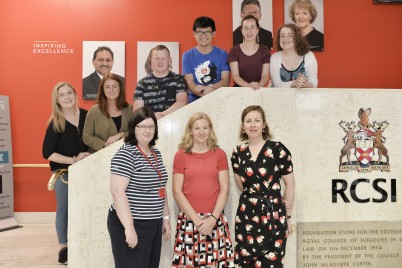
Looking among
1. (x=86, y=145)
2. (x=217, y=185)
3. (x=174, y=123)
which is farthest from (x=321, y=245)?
(x=86, y=145)

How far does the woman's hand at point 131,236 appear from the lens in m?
2.00

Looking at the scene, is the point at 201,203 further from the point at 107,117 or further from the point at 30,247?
the point at 30,247

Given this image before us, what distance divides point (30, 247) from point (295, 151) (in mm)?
A: 2853

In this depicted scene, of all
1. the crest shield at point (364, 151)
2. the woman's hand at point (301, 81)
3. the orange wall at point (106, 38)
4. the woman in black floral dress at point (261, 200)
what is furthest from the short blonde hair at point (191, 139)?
the orange wall at point (106, 38)

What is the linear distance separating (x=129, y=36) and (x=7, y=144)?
2.15 metres

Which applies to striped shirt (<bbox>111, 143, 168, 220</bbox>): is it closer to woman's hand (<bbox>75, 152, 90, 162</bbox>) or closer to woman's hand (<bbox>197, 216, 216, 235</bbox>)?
woman's hand (<bbox>197, 216, 216, 235</bbox>)

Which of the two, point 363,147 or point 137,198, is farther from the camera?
point 363,147

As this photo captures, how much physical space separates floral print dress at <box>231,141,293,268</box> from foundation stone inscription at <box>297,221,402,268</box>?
0.63m

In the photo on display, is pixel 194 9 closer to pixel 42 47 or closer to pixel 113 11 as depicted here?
pixel 113 11

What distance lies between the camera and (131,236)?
6.57 feet

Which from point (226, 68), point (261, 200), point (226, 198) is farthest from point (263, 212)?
point (226, 68)

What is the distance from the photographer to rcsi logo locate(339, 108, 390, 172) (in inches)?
123

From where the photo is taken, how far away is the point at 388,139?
10.3 feet

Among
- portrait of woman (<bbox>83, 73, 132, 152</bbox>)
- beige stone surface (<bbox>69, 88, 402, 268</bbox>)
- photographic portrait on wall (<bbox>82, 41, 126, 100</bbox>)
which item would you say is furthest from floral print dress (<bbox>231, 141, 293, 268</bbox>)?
photographic portrait on wall (<bbox>82, 41, 126, 100</bbox>)
